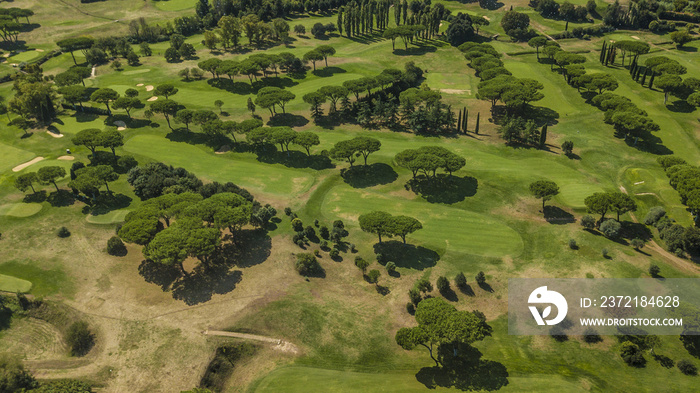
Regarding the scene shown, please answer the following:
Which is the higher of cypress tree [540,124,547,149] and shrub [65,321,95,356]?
cypress tree [540,124,547,149]

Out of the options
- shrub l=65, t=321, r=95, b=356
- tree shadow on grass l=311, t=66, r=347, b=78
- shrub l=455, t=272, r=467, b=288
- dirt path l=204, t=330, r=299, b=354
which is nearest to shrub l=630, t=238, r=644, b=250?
shrub l=455, t=272, r=467, b=288

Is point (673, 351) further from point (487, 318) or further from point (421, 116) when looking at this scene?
point (421, 116)

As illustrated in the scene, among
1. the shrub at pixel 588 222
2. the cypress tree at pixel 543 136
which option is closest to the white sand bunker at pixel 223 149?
the cypress tree at pixel 543 136

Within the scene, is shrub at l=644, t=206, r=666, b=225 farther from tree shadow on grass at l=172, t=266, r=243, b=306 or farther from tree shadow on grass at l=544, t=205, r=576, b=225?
tree shadow on grass at l=172, t=266, r=243, b=306

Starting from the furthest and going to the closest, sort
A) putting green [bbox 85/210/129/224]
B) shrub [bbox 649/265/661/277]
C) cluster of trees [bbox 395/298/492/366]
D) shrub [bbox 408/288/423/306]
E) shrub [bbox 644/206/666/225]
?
putting green [bbox 85/210/129/224] < shrub [bbox 644/206/666/225] < shrub [bbox 649/265/661/277] < shrub [bbox 408/288/423/306] < cluster of trees [bbox 395/298/492/366]

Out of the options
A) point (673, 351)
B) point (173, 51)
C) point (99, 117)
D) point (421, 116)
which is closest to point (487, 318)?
point (673, 351)
